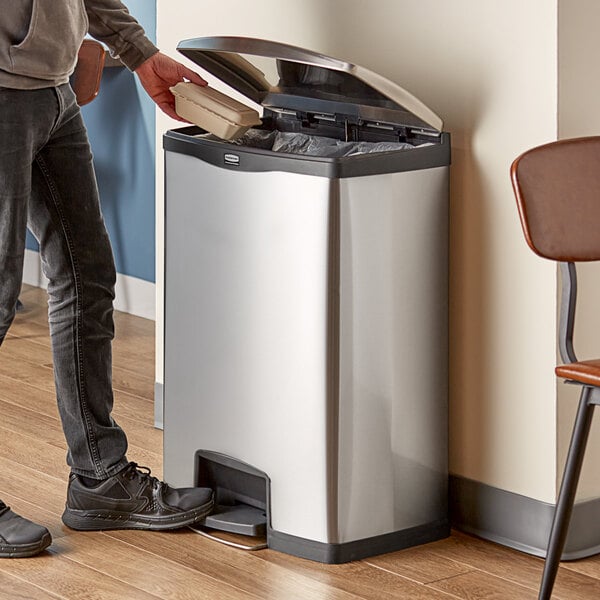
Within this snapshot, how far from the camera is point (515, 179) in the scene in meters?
2.11

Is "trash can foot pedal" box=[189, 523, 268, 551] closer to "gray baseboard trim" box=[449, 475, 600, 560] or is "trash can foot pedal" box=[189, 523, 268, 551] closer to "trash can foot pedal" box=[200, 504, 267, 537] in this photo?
"trash can foot pedal" box=[200, 504, 267, 537]

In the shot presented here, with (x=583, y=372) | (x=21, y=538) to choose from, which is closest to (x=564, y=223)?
(x=583, y=372)

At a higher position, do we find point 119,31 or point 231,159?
point 119,31

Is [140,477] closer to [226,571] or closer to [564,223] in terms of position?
[226,571]

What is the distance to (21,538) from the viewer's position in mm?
2512

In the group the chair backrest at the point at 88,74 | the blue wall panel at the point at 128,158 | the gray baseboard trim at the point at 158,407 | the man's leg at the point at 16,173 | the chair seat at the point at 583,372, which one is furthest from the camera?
the blue wall panel at the point at 128,158

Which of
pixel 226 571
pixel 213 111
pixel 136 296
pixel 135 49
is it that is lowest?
pixel 226 571

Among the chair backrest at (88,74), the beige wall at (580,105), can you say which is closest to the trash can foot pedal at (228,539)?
the beige wall at (580,105)

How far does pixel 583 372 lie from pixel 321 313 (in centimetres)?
59

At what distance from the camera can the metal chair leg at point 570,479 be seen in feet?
Answer: 6.63

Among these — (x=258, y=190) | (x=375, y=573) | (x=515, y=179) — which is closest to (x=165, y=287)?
(x=258, y=190)

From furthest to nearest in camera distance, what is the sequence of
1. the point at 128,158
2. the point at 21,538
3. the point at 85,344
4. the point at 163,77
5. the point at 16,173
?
the point at 128,158 < the point at 163,77 < the point at 85,344 < the point at 21,538 < the point at 16,173

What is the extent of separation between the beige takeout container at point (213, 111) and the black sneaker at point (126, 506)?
72cm

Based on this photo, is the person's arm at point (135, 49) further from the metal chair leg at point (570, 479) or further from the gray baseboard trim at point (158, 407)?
the metal chair leg at point (570, 479)
